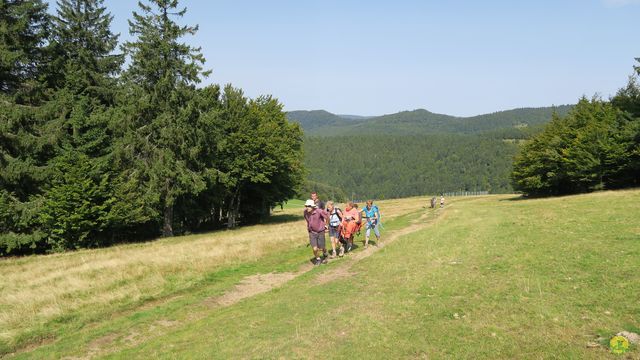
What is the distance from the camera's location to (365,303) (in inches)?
391

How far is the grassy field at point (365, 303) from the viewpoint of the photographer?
24.2 feet

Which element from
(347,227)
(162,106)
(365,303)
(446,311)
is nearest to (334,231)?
(347,227)

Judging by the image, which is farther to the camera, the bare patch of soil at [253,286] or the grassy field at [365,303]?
the bare patch of soil at [253,286]

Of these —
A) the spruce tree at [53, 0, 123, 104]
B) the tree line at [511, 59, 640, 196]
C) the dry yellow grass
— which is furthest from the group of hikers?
the tree line at [511, 59, 640, 196]

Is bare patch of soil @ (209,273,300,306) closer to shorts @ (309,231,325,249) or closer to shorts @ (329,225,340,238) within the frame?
shorts @ (309,231,325,249)

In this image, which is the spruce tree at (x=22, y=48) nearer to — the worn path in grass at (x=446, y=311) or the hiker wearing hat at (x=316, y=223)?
the hiker wearing hat at (x=316, y=223)

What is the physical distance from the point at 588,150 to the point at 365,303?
163 ft

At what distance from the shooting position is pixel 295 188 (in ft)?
165

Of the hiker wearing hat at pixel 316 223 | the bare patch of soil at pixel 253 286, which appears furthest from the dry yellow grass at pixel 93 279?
the hiker wearing hat at pixel 316 223

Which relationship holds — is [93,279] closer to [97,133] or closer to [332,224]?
[332,224]

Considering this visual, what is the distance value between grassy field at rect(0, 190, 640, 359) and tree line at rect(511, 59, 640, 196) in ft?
115

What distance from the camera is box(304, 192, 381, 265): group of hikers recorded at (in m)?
16.1

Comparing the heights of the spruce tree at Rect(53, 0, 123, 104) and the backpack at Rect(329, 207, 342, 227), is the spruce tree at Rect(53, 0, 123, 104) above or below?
above

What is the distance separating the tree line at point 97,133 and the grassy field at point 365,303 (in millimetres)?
12168
